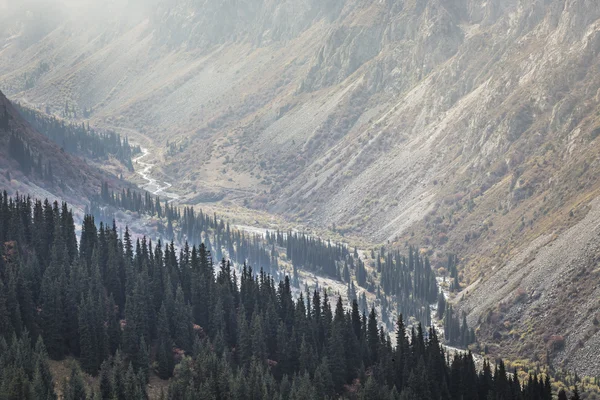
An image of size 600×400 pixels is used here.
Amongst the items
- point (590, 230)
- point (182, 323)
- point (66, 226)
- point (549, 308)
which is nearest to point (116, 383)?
point (182, 323)

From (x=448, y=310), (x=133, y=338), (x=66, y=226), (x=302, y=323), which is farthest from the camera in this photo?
(x=448, y=310)

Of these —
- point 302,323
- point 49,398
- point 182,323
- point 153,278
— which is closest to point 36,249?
point 153,278

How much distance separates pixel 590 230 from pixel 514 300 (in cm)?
1996

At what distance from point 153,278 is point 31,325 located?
25770mm

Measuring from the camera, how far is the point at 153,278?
475 ft

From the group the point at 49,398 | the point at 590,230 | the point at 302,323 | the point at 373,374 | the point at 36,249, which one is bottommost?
the point at 49,398

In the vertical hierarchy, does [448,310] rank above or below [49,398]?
above

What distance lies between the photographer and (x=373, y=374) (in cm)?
13512

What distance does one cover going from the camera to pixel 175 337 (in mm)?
133000

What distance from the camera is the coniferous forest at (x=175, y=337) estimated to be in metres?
112

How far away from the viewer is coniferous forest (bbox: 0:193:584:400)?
112 metres

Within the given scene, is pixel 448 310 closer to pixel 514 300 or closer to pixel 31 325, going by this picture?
pixel 514 300

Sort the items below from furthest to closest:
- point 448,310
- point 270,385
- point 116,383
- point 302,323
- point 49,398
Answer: point 448,310
point 302,323
point 270,385
point 116,383
point 49,398

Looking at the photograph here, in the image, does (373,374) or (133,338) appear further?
(373,374)
